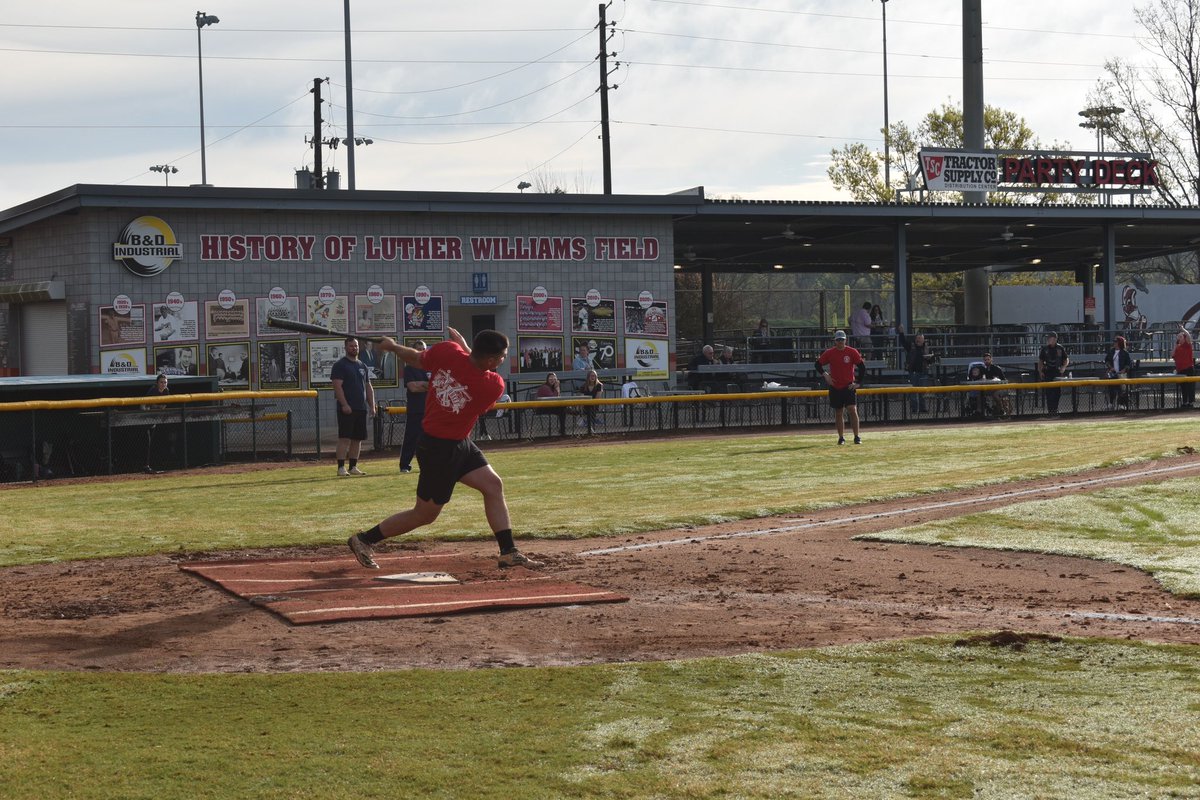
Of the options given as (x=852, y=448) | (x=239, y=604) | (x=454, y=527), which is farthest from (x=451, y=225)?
(x=239, y=604)

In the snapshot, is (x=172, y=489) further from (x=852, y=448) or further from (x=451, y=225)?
(x=451, y=225)

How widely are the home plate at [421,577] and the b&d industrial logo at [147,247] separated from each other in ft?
60.0

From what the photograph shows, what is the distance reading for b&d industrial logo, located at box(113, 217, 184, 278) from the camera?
25.8m

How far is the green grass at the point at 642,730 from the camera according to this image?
4734 millimetres

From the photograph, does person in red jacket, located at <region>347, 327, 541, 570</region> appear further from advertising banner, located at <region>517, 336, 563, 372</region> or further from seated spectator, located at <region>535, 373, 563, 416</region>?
advertising banner, located at <region>517, 336, 563, 372</region>

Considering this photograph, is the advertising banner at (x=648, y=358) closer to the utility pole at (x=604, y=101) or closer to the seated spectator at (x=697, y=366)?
the seated spectator at (x=697, y=366)

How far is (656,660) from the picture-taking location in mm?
6879

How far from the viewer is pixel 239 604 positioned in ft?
28.3

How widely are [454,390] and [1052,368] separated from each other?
23.3 metres

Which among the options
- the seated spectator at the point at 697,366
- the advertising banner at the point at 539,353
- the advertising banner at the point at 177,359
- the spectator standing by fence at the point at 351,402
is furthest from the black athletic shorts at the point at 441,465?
the seated spectator at the point at 697,366

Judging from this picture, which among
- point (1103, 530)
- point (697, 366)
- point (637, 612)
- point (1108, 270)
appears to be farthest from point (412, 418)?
point (1108, 270)

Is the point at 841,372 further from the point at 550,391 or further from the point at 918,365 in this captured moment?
the point at 918,365

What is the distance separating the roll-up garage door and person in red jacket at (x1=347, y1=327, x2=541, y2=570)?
66.0 feet

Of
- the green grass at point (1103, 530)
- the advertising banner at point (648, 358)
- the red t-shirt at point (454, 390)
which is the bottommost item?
the green grass at point (1103, 530)
